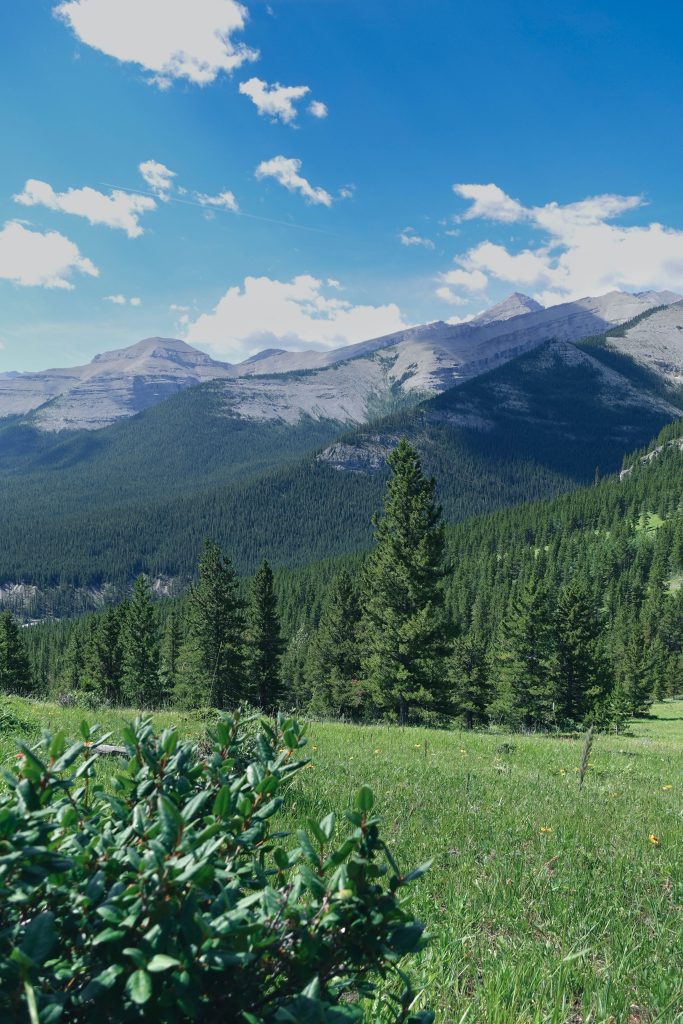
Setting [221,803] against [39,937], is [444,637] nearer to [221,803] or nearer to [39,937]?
[221,803]

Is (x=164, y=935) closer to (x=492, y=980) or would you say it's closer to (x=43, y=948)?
(x=43, y=948)

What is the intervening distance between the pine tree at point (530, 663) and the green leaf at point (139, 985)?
4784 cm

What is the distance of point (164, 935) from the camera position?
1.14 m

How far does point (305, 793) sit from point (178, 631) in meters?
68.1

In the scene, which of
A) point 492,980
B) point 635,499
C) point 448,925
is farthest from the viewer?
point 635,499

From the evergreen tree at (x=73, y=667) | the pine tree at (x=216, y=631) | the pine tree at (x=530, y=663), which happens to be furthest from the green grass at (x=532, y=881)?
the evergreen tree at (x=73, y=667)

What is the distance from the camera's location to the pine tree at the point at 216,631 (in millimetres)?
39906

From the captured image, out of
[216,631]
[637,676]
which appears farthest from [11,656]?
[637,676]

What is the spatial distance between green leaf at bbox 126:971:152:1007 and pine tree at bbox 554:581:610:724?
157 ft

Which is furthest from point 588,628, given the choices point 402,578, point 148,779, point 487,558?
point 487,558

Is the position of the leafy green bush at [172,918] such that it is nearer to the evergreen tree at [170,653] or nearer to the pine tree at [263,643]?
the pine tree at [263,643]

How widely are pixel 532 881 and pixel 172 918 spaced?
14.3 ft

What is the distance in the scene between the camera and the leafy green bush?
1.13m

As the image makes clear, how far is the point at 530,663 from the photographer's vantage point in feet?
151
